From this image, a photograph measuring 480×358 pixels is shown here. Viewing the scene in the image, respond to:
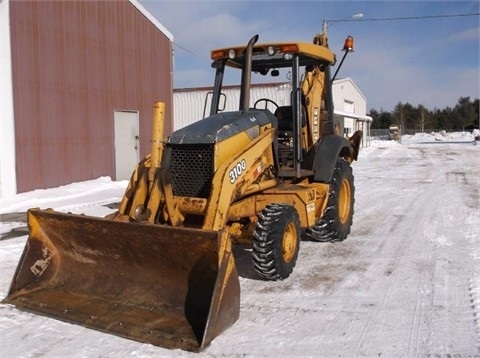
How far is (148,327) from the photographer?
407cm

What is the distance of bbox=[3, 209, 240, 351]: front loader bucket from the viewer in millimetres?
4027

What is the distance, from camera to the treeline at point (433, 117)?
3236 inches

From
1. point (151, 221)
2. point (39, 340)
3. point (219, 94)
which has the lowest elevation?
point (39, 340)

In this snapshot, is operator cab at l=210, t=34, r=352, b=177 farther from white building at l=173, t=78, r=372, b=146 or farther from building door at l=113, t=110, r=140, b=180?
building door at l=113, t=110, r=140, b=180

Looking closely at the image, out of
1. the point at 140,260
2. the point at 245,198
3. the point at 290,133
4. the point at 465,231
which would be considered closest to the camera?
the point at 140,260

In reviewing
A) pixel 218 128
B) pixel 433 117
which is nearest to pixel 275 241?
pixel 218 128

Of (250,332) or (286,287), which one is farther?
(286,287)

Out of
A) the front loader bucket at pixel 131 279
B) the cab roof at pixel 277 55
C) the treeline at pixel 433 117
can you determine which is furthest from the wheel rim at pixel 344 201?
the treeline at pixel 433 117

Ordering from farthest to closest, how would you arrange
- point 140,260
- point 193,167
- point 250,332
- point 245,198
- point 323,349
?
point 245,198, point 193,167, point 140,260, point 250,332, point 323,349

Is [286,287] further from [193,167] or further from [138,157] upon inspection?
[138,157]

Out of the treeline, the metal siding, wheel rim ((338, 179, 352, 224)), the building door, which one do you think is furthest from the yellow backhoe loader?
the treeline

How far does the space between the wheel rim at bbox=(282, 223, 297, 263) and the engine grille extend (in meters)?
0.92

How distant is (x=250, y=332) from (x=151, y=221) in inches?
56.1

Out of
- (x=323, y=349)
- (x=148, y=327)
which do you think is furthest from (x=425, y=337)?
(x=148, y=327)
